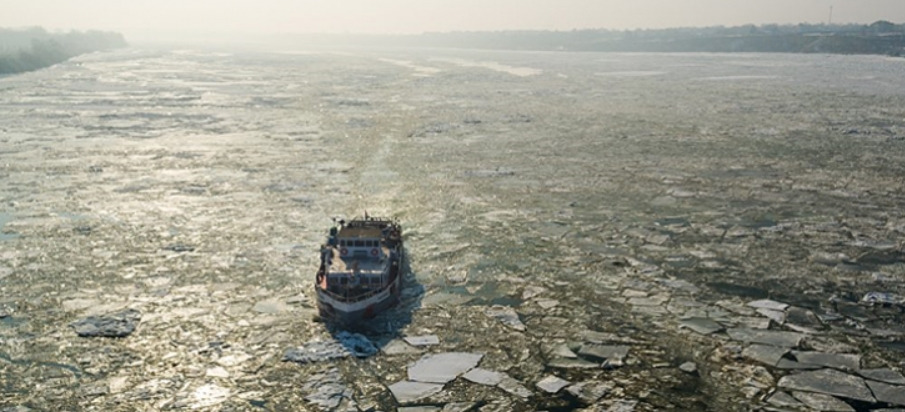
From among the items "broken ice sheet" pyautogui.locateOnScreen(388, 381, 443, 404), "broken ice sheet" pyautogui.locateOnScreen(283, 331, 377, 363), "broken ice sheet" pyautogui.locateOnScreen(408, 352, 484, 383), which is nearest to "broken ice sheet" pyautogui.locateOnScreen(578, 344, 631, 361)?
"broken ice sheet" pyautogui.locateOnScreen(408, 352, 484, 383)

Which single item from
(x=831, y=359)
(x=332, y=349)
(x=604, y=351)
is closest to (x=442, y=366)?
(x=332, y=349)

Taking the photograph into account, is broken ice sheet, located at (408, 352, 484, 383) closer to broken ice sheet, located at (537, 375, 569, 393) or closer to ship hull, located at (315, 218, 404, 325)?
broken ice sheet, located at (537, 375, 569, 393)

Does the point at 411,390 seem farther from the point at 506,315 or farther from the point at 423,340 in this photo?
the point at 506,315

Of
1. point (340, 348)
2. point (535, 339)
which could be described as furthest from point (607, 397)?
point (340, 348)

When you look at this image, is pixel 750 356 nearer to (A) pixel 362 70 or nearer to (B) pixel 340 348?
(B) pixel 340 348

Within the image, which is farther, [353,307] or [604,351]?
[353,307]

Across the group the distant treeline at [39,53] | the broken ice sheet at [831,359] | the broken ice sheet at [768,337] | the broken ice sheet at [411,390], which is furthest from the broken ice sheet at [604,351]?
the distant treeline at [39,53]

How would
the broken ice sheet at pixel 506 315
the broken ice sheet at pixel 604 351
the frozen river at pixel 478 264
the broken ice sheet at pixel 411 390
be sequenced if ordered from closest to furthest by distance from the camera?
1. the broken ice sheet at pixel 411 390
2. the frozen river at pixel 478 264
3. the broken ice sheet at pixel 604 351
4. the broken ice sheet at pixel 506 315

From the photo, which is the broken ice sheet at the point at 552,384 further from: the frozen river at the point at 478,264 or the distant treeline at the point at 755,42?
the distant treeline at the point at 755,42
